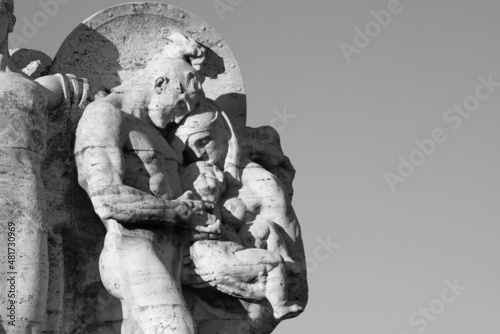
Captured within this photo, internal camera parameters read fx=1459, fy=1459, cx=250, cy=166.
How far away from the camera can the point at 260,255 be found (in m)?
13.9

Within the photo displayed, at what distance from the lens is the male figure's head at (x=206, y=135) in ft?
48.1

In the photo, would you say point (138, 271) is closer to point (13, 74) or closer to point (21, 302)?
point (21, 302)

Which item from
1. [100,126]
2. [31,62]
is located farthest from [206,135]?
[31,62]

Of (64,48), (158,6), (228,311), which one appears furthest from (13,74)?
(228,311)

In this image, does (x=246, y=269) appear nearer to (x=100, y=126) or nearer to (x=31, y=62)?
(x=100, y=126)

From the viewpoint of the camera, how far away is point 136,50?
15094 mm

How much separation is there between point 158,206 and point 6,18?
236cm

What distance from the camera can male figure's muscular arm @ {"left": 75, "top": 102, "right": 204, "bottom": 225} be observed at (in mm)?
13484

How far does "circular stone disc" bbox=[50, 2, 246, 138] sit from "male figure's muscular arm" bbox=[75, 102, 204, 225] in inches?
32.8

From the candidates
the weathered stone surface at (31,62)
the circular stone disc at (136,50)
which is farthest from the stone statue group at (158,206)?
the weathered stone surface at (31,62)

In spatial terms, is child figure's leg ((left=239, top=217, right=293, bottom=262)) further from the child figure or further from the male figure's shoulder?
the male figure's shoulder

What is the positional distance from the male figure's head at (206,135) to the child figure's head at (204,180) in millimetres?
122

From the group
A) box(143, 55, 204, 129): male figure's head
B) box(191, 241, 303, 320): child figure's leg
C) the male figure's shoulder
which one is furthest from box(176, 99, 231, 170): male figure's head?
box(191, 241, 303, 320): child figure's leg

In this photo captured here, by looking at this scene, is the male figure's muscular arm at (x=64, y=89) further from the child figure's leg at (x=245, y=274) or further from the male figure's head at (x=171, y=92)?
the child figure's leg at (x=245, y=274)
